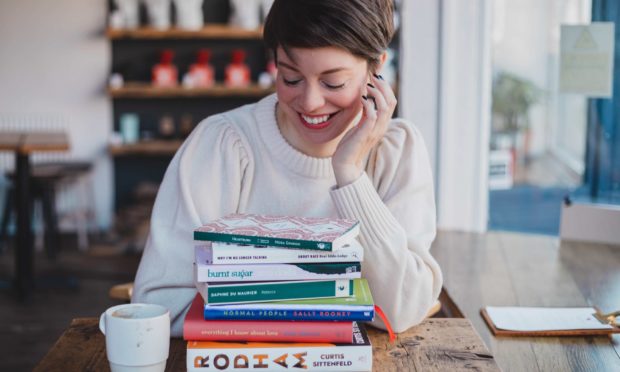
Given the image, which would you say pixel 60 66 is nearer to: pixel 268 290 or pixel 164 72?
pixel 164 72

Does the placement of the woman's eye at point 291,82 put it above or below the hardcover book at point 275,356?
above

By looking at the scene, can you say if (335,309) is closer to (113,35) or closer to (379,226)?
(379,226)

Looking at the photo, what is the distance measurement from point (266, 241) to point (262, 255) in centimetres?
2

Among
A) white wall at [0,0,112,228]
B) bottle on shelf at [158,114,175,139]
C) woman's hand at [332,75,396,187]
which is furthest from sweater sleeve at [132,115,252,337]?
white wall at [0,0,112,228]

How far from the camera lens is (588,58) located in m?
2.54

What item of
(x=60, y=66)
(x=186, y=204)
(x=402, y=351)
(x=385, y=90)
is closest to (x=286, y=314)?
(x=402, y=351)

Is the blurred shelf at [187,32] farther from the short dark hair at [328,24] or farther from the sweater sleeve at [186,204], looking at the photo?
the short dark hair at [328,24]

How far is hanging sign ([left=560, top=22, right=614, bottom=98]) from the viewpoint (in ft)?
8.18

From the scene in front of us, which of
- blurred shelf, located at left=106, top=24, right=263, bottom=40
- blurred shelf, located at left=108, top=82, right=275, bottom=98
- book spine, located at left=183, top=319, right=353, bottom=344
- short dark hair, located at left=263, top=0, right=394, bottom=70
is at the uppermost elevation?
blurred shelf, located at left=106, top=24, right=263, bottom=40

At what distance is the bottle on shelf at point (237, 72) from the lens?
5.91 m

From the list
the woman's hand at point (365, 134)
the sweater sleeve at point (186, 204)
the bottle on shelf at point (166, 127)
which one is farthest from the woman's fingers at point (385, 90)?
the bottle on shelf at point (166, 127)

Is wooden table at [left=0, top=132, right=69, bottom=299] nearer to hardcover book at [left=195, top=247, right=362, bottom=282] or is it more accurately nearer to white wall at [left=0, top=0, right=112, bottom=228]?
white wall at [left=0, top=0, right=112, bottom=228]

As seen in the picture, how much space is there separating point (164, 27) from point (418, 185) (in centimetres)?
459

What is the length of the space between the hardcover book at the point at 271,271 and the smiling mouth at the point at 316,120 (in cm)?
46
